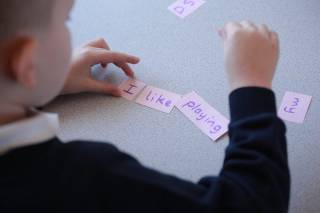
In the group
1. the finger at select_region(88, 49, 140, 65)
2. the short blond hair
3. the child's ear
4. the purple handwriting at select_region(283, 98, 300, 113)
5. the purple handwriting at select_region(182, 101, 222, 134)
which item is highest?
the short blond hair

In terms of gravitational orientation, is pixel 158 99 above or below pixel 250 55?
below

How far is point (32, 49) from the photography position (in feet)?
1.39

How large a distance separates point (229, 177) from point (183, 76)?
0.93 feet

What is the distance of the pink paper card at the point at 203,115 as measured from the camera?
2.32 ft

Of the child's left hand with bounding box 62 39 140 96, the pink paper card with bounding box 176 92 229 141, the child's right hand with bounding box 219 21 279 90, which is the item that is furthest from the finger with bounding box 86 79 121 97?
the child's right hand with bounding box 219 21 279 90

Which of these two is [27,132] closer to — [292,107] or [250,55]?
[250,55]

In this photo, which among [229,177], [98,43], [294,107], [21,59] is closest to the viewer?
[21,59]

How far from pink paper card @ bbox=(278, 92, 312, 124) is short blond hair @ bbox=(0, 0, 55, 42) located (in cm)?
44

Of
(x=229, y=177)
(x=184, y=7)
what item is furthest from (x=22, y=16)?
(x=184, y=7)

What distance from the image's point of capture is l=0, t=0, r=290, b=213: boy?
433 mm

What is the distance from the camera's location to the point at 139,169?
50 cm

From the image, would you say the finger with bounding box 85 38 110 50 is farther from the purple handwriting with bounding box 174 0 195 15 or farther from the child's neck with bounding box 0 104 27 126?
the child's neck with bounding box 0 104 27 126

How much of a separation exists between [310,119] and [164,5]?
40 cm

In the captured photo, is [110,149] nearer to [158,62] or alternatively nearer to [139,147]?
[139,147]
